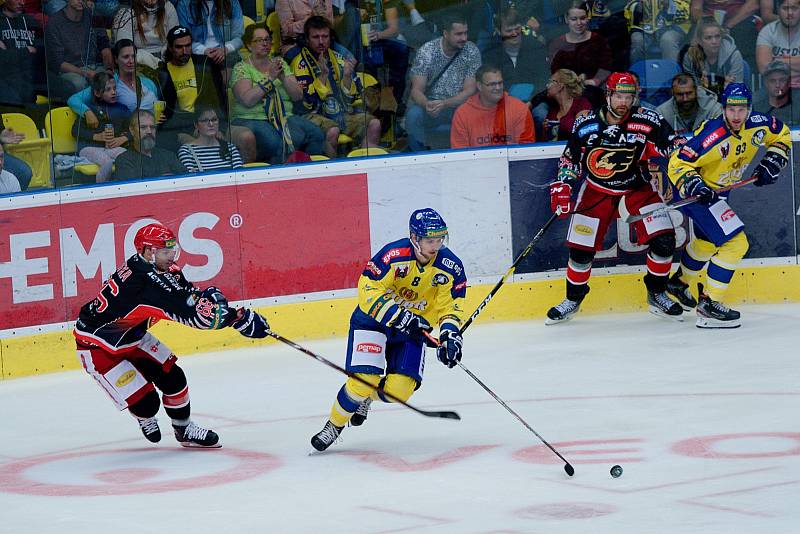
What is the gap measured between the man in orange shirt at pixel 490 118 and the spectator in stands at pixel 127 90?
1886mm

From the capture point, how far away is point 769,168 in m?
7.75

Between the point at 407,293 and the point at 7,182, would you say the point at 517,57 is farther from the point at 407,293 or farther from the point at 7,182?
the point at 407,293

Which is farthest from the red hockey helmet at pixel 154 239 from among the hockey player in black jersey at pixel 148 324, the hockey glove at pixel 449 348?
the hockey glove at pixel 449 348

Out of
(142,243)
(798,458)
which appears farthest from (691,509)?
(142,243)

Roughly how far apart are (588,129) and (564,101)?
1.78 feet

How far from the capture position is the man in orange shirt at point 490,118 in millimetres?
8359

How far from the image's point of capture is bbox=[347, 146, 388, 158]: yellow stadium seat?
817 centimetres

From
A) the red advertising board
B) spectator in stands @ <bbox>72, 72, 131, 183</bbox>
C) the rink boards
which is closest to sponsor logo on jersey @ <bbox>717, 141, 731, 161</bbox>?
the rink boards

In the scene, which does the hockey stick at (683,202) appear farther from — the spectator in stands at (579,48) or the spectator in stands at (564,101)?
the spectator in stands at (579,48)

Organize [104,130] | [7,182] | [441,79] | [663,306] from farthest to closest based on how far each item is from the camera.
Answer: [441,79]
[663,306]
[104,130]
[7,182]

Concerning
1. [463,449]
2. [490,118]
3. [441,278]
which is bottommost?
[463,449]

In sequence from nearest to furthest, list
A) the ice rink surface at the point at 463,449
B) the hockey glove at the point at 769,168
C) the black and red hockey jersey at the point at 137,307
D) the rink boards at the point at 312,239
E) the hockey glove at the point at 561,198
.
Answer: the ice rink surface at the point at 463,449 → the black and red hockey jersey at the point at 137,307 → the rink boards at the point at 312,239 → the hockey glove at the point at 769,168 → the hockey glove at the point at 561,198

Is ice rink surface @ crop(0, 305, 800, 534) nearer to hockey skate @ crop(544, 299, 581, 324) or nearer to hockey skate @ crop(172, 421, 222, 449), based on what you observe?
hockey skate @ crop(172, 421, 222, 449)

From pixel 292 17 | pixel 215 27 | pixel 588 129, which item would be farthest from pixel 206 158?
pixel 588 129
